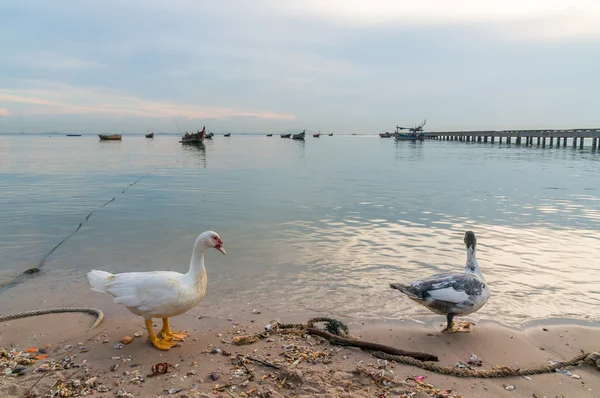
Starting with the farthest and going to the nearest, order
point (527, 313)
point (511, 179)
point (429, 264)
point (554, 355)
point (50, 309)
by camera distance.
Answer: point (511, 179) < point (429, 264) < point (527, 313) < point (50, 309) < point (554, 355)

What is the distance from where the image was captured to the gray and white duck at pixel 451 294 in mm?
5668

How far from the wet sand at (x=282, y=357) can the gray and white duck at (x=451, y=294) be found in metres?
0.33

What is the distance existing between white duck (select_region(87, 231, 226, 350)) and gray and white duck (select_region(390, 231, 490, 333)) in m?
2.82

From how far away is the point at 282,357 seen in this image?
472 centimetres

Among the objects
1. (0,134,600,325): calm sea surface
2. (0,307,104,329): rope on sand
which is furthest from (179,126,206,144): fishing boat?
(0,307,104,329): rope on sand

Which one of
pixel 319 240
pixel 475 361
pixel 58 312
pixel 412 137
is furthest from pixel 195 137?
pixel 475 361

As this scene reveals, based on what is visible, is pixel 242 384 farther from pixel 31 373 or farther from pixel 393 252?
pixel 393 252

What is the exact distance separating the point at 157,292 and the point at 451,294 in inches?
152

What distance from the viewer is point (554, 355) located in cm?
518

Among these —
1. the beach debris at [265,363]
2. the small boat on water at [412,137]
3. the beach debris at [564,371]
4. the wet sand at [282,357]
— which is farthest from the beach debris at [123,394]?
the small boat on water at [412,137]

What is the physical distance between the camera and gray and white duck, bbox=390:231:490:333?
5.67 m

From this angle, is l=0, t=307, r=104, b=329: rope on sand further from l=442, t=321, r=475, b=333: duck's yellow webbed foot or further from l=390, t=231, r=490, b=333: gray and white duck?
l=442, t=321, r=475, b=333: duck's yellow webbed foot

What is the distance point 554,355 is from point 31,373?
6068mm

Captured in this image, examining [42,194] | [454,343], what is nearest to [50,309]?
[454,343]
